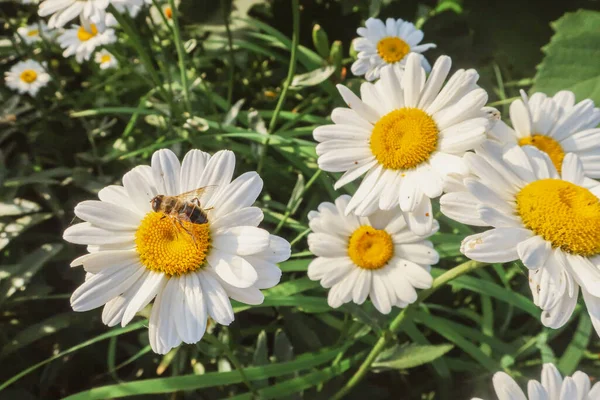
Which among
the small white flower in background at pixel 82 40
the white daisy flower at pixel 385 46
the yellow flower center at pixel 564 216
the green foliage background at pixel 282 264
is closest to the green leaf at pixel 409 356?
the green foliage background at pixel 282 264

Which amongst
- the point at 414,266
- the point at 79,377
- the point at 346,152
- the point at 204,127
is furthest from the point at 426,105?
the point at 79,377

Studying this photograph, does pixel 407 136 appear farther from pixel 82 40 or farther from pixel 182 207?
pixel 82 40

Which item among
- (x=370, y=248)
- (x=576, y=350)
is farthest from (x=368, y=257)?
(x=576, y=350)

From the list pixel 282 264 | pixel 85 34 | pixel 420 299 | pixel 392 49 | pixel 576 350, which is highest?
pixel 392 49

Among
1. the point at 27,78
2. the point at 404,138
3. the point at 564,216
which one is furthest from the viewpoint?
the point at 27,78

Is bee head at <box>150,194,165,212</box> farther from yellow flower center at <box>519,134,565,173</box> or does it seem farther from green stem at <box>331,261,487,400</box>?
yellow flower center at <box>519,134,565,173</box>

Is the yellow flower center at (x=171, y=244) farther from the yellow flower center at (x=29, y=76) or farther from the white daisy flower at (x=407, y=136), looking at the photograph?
the yellow flower center at (x=29, y=76)
